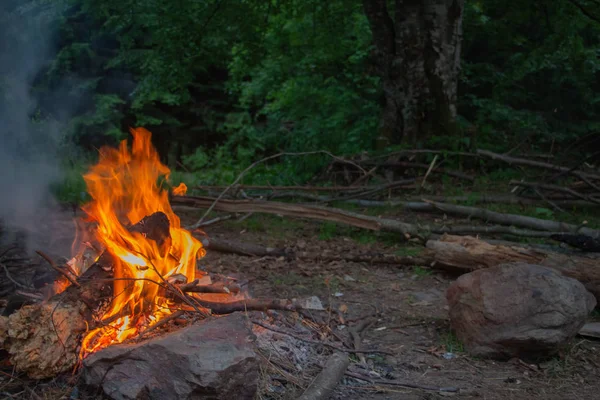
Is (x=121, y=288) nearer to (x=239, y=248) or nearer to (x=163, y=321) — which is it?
(x=163, y=321)

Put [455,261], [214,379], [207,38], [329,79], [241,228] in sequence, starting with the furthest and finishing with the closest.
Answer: [329,79] → [207,38] → [241,228] → [455,261] → [214,379]

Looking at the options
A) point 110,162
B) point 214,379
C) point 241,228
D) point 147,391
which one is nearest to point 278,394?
point 214,379

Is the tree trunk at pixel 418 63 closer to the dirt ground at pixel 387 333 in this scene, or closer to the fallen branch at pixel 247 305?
the dirt ground at pixel 387 333

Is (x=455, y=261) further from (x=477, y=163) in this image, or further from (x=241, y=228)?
(x=477, y=163)

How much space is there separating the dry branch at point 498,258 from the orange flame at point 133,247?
8.54 ft

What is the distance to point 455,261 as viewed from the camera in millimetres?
6086

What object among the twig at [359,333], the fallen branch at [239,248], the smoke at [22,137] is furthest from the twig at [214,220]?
the twig at [359,333]

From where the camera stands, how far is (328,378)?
3635mm

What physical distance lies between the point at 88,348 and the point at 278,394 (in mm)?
1159

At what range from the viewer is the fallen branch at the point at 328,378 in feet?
11.3

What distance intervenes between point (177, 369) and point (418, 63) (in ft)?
28.2

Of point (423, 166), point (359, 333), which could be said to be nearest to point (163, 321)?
point (359, 333)

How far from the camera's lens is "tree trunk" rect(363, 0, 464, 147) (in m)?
10.3

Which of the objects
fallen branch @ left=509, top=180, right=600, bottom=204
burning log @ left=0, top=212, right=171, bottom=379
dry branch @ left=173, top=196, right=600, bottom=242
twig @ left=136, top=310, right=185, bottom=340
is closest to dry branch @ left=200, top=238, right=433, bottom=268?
dry branch @ left=173, top=196, right=600, bottom=242
